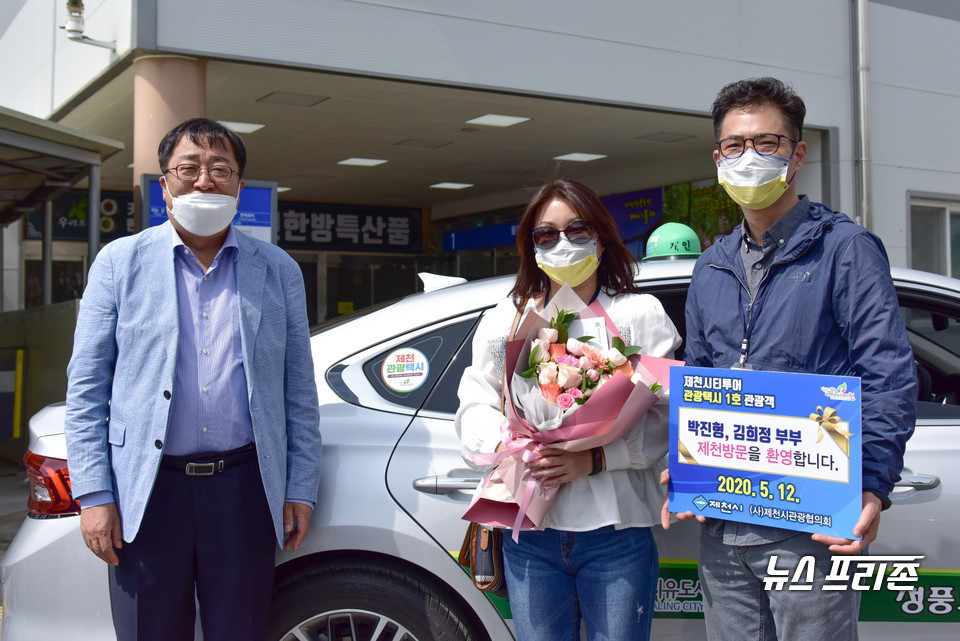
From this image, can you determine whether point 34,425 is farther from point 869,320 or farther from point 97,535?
point 869,320

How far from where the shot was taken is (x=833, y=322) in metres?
1.83

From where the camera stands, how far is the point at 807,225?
6.25 ft

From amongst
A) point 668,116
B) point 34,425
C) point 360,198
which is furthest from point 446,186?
point 34,425

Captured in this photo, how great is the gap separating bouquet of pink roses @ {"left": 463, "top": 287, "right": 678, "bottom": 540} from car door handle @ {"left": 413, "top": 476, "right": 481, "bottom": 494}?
A: 322 millimetres

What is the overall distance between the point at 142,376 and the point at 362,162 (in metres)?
11.8

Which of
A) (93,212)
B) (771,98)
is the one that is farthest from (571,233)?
(93,212)

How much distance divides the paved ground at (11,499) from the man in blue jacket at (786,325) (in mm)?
5215

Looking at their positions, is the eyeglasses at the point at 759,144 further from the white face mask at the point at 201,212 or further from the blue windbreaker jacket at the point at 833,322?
the white face mask at the point at 201,212

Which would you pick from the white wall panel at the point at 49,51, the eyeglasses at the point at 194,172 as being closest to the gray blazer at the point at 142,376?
the eyeglasses at the point at 194,172

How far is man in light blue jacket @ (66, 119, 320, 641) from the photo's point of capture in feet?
6.95

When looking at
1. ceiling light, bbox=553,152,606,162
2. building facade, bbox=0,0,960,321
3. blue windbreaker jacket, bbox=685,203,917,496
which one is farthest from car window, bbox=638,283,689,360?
ceiling light, bbox=553,152,606,162

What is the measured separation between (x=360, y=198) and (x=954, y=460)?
1579 centimetres

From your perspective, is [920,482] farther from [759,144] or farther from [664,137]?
[664,137]

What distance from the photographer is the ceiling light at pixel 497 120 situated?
10.4 m
